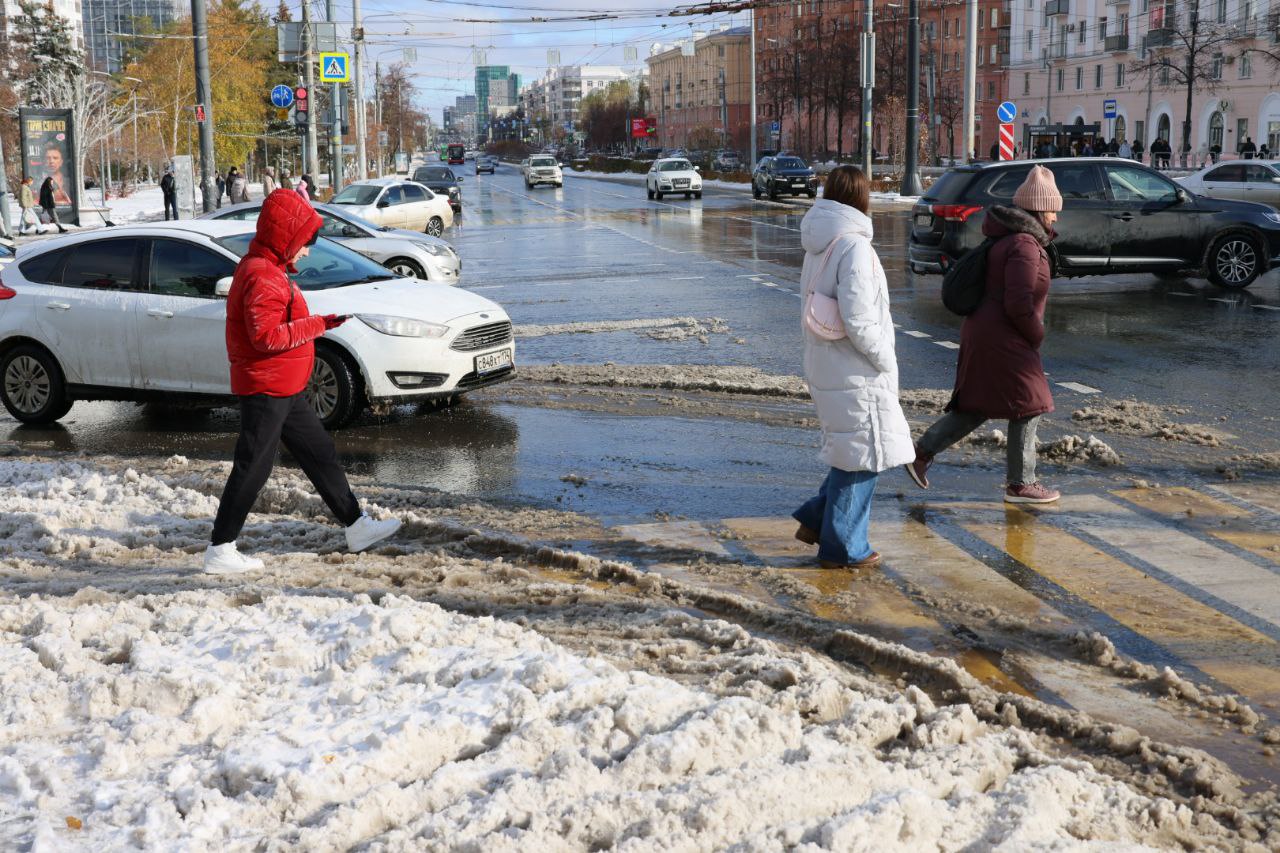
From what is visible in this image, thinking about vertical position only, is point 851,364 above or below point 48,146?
below

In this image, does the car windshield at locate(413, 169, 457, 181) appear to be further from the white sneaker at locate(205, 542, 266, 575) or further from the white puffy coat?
the white puffy coat

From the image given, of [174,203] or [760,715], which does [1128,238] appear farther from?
[174,203]

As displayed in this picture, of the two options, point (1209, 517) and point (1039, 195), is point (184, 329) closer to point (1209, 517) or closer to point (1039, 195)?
point (1039, 195)

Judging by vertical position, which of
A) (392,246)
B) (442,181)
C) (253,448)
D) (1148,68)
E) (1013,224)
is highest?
(1148,68)

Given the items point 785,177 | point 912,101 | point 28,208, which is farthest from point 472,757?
point 785,177

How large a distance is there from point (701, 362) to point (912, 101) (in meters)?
30.7

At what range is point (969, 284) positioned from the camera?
7.08m

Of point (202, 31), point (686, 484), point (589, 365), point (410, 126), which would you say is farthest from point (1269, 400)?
point (410, 126)

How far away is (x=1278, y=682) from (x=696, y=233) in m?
26.8

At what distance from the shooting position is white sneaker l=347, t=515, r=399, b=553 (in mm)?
6551

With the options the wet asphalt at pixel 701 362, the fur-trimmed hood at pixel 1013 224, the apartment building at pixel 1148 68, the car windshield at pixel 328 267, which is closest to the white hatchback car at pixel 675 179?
the apartment building at pixel 1148 68

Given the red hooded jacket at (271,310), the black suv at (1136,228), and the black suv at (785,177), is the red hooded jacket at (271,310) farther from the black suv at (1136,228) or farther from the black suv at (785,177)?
the black suv at (785,177)

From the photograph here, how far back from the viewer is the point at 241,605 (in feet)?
18.0

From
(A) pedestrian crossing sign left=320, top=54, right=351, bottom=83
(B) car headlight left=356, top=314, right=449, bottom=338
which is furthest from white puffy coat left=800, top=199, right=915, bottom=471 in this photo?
(A) pedestrian crossing sign left=320, top=54, right=351, bottom=83
